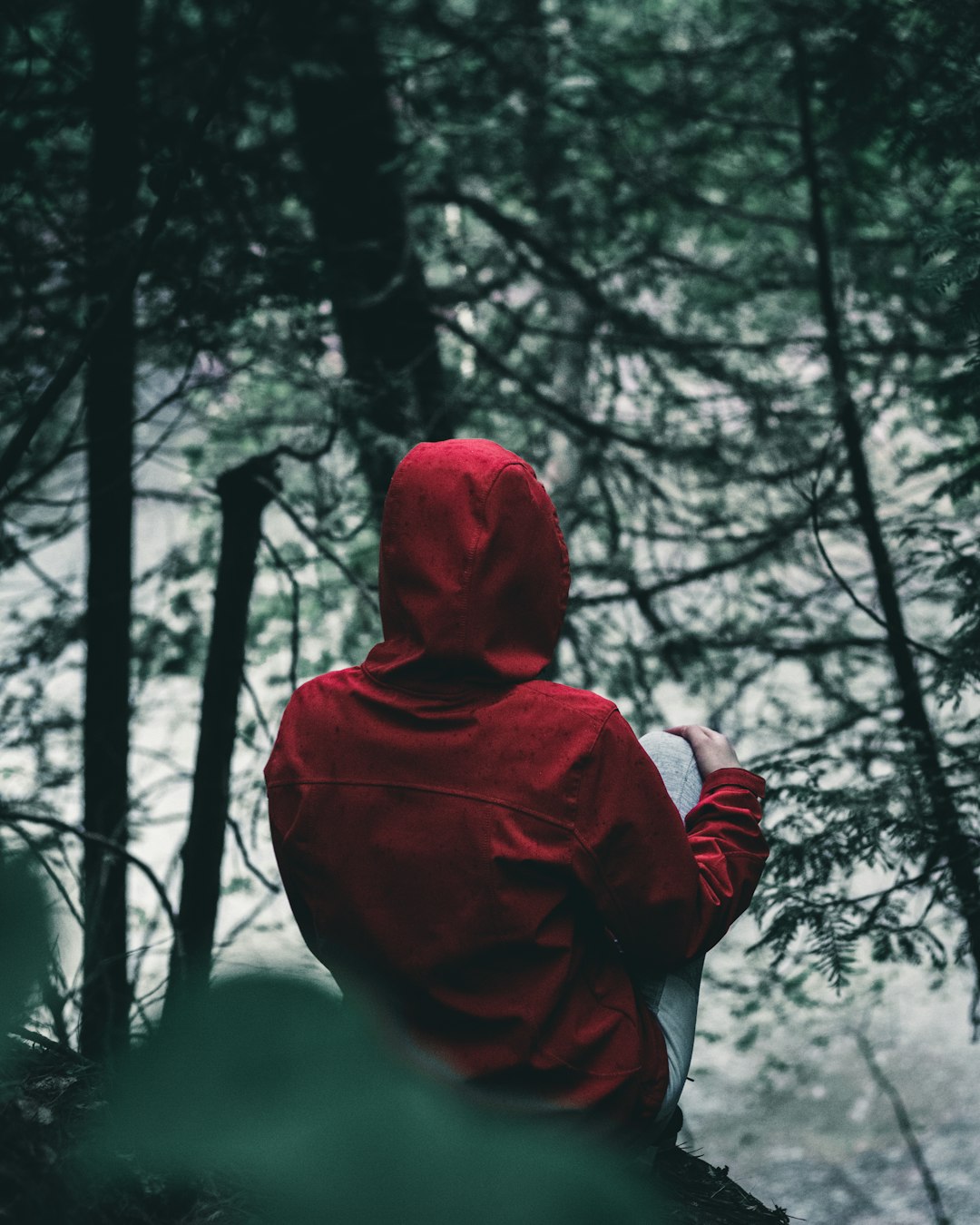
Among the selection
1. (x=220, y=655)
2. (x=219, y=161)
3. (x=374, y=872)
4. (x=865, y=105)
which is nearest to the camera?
(x=374, y=872)

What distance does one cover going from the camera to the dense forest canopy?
2701 mm

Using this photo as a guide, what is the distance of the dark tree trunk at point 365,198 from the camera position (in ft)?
15.1

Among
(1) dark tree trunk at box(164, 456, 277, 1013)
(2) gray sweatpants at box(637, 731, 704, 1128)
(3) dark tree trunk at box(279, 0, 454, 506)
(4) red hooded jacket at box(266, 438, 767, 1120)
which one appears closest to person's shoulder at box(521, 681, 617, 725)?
(4) red hooded jacket at box(266, 438, 767, 1120)

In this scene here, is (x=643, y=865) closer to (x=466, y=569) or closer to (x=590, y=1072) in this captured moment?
(x=590, y=1072)

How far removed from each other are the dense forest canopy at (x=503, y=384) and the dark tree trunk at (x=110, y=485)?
0.05ft

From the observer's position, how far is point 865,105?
3055mm

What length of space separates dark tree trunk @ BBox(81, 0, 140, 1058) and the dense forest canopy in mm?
16

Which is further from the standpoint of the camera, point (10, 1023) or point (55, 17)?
point (55, 17)

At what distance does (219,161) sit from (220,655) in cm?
172

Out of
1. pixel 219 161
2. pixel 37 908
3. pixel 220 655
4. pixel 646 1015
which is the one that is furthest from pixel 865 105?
pixel 37 908

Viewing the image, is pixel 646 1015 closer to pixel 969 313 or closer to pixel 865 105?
pixel 969 313

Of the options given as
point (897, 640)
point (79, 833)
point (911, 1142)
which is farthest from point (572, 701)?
point (911, 1142)

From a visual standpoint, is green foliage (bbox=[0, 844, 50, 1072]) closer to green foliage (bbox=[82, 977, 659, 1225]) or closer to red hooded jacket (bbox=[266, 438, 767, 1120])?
green foliage (bbox=[82, 977, 659, 1225])

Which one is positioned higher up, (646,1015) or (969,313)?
(969,313)
